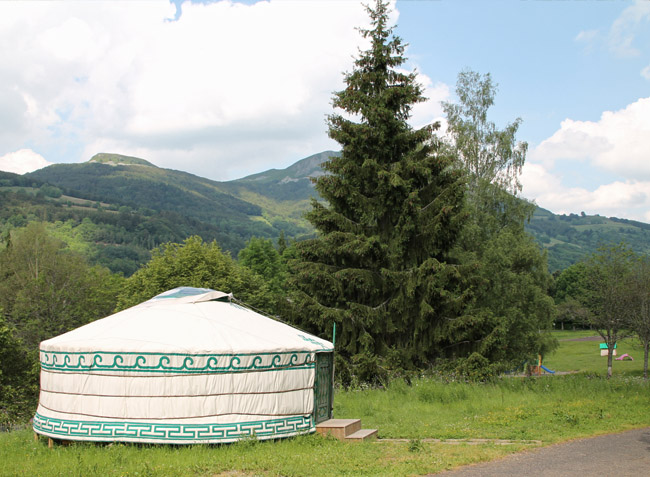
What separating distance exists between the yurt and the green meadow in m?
0.27

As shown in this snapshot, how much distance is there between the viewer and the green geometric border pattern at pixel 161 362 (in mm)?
8219

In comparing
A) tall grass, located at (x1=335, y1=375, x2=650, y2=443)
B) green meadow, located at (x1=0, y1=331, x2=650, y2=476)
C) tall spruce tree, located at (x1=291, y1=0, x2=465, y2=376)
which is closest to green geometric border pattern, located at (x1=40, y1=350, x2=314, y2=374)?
green meadow, located at (x1=0, y1=331, x2=650, y2=476)

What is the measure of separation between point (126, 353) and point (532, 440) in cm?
604

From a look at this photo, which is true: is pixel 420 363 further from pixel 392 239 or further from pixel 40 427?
pixel 40 427

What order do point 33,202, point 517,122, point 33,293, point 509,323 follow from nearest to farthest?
point 509,323, point 517,122, point 33,293, point 33,202

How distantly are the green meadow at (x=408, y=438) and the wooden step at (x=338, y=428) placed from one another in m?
0.37

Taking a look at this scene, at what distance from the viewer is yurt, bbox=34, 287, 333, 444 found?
8.19 metres

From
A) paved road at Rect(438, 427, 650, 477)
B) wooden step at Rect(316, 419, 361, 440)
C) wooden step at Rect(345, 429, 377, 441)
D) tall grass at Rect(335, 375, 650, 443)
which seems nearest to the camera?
paved road at Rect(438, 427, 650, 477)

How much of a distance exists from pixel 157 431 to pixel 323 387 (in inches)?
112

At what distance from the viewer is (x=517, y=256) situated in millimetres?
21969

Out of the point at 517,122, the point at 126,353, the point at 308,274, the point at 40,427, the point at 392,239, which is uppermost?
the point at 517,122

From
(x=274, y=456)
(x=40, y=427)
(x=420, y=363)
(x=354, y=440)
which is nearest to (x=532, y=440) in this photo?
(x=354, y=440)

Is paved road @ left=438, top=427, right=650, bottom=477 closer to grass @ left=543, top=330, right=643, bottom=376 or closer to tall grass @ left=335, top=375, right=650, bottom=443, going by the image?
tall grass @ left=335, top=375, right=650, bottom=443

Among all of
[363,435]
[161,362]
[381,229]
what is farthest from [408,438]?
[381,229]
